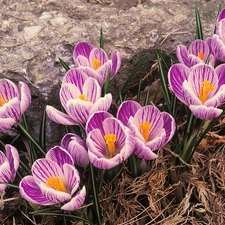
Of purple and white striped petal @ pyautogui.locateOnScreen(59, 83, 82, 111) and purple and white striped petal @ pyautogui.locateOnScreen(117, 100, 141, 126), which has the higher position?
purple and white striped petal @ pyautogui.locateOnScreen(59, 83, 82, 111)

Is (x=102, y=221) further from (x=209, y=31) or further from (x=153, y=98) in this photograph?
(x=209, y=31)

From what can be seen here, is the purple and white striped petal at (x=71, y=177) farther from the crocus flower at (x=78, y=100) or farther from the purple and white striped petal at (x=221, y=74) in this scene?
the purple and white striped petal at (x=221, y=74)

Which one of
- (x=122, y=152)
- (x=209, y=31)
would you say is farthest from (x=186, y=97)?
(x=209, y=31)

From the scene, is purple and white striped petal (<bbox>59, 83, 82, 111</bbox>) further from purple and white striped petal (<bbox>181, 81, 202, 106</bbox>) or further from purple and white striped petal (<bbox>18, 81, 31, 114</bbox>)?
purple and white striped petal (<bbox>181, 81, 202, 106</bbox>)

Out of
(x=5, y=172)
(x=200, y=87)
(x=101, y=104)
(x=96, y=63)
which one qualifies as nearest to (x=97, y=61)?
(x=96, y=63)

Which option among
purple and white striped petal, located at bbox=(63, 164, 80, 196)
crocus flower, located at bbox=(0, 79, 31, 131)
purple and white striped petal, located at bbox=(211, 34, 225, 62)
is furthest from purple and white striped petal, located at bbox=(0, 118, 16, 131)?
purple and white striped petal, located at bbox=(211, 34, 225, 62)

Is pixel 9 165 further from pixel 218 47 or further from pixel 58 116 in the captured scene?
pixel 218 47
